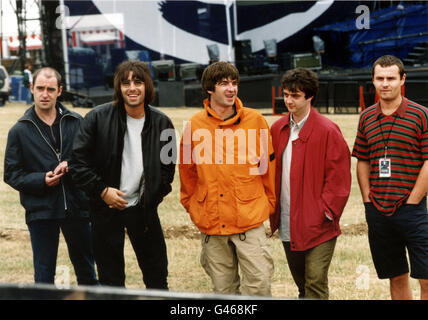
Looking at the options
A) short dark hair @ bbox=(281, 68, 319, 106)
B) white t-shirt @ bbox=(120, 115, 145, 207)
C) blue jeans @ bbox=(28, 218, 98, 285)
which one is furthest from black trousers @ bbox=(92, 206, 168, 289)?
short dark hair @ bbox=(281, 68, 319, 106)

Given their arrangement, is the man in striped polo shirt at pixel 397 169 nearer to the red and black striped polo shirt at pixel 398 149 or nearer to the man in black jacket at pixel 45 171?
the red and black striped polo shirt at pixel 398 149

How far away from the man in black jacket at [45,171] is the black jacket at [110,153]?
0.22 m

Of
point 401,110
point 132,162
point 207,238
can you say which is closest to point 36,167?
point 132,162

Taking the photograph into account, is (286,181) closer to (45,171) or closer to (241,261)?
(241,261)

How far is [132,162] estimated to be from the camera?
3.54 m

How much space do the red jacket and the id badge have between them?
21cm

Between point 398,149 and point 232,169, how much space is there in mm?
993

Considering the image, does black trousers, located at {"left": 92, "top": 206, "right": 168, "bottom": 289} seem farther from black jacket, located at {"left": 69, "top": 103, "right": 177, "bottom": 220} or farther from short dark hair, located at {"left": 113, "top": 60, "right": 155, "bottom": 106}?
short dark hair, located at {"left": 113, "top": 60, "right": 155, "bottom": 106}

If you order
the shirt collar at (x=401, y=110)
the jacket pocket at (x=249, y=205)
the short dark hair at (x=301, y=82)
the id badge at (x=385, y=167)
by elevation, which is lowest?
the jacket pocket at (x=249, y=205)

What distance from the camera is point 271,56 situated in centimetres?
2466

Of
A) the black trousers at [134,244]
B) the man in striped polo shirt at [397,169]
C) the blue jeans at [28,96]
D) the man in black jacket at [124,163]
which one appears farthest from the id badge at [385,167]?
the blue jeans at [28,96]

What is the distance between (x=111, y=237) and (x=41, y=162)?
0.68 m

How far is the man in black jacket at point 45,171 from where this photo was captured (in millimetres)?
3611
